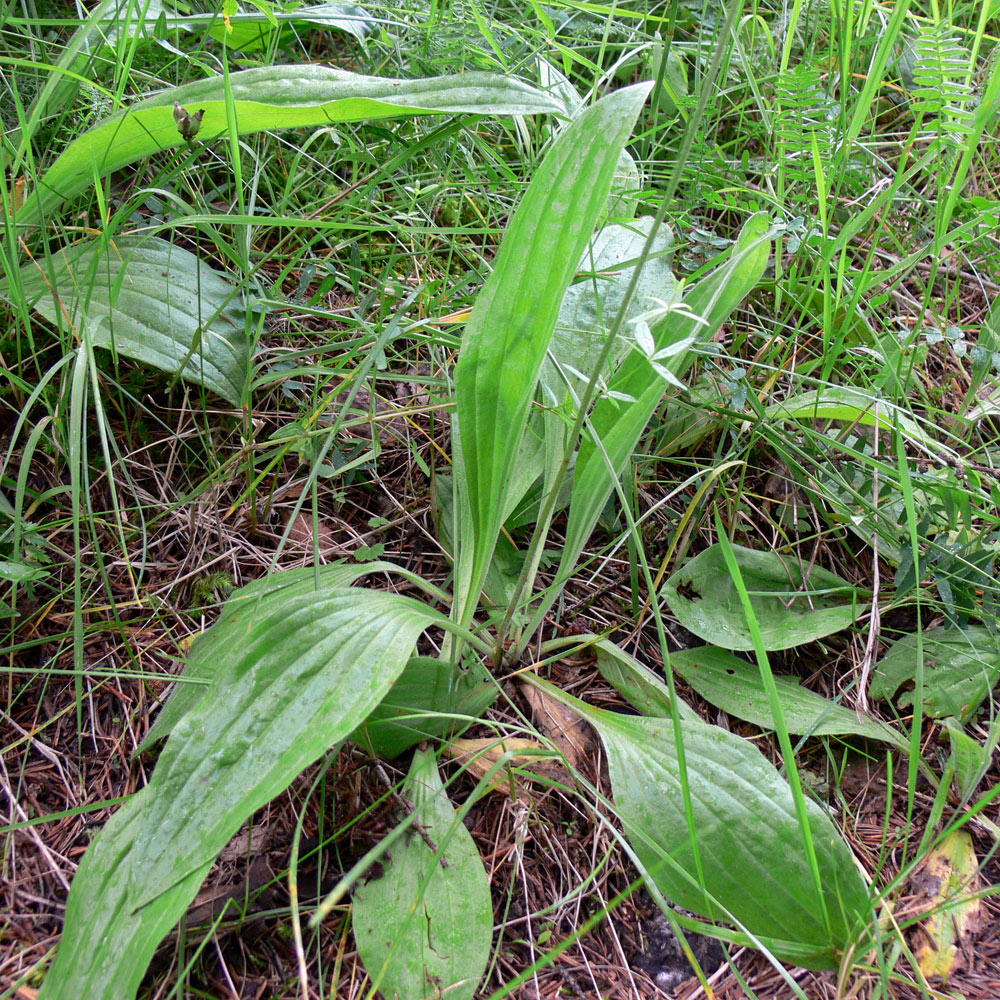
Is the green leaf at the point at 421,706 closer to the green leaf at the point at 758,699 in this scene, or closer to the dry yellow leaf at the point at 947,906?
the green leaf at the point at 758,699

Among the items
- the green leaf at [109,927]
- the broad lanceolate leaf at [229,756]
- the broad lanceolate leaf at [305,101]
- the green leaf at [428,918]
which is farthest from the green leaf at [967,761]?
the broad lanceolate leaf at [305,101]

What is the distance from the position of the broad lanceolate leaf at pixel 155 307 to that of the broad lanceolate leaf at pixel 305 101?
130mm

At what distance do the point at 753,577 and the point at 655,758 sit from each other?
48cm

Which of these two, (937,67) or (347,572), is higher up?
(937,67)

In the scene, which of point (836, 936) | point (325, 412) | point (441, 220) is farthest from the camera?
point (441, 220)

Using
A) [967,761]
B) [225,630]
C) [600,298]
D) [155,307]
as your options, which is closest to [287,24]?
[155,307]

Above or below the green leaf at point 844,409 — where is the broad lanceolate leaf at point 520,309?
above

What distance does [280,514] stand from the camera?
146 centimetres

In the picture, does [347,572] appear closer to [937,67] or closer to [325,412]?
[325,412]

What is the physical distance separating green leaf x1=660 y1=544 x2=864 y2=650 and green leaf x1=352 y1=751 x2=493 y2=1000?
0.59 meters

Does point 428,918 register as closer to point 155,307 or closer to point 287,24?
point 155,307

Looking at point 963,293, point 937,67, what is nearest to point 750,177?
point 937,67

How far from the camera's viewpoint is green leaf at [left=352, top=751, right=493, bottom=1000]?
975 mm

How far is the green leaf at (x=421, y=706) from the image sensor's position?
3.73 ft
